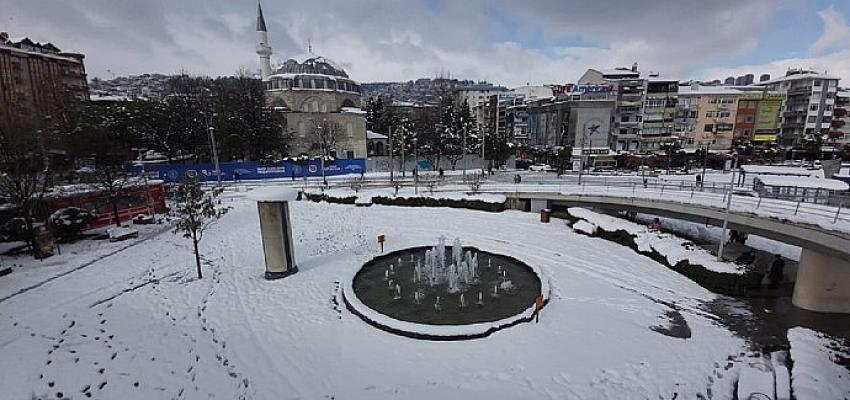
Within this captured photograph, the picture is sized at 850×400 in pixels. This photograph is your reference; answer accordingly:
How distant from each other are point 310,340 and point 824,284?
60.0 ft

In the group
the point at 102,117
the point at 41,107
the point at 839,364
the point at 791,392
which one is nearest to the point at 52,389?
the point at 791,392

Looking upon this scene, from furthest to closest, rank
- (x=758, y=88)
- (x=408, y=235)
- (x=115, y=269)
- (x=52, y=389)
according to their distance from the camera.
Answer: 1. (x=758, y=88)
2. (x=408, y=235)
3. (x=115, y=269)
4. (x=52, y=389)

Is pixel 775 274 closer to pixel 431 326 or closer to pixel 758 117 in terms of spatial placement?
pixel 431 326

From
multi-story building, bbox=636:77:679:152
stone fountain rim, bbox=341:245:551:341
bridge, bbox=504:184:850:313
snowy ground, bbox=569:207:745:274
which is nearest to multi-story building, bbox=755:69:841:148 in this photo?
multi-story building, bbox=636:77:679:152

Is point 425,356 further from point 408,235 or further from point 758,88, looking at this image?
point 758,88

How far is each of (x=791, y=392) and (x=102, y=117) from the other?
179ft

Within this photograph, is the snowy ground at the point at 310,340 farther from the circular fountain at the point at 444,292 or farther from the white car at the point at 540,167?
the white car at the point at 540,167

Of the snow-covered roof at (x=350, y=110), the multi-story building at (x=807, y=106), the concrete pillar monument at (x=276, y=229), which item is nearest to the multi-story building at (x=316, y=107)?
the snow-covered roof at (x=350, y=110)

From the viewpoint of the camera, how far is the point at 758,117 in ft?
182

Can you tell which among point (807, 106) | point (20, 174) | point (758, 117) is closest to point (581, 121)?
point (758, 117)

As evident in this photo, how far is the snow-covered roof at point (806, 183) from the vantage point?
Result: 1798 centimetres

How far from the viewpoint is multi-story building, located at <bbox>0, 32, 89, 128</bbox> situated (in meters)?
43.8

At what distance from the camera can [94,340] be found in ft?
36.2

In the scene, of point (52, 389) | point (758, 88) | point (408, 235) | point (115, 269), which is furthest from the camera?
point (758, 88)
